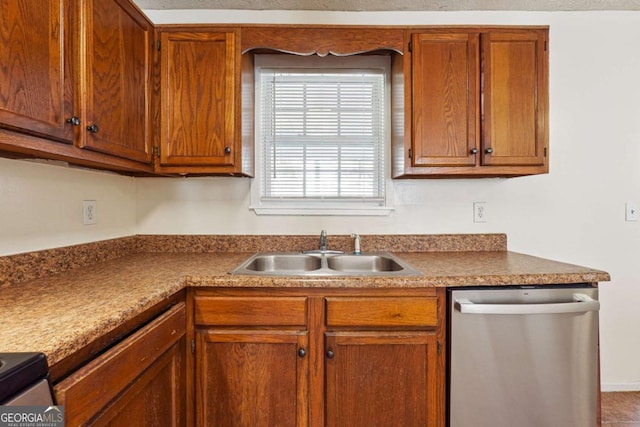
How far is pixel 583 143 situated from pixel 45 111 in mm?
2741

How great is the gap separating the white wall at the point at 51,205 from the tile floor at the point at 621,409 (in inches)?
114

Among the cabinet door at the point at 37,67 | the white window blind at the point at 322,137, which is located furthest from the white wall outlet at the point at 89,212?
the white window blind at the point at 322,137

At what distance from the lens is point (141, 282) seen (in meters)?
1.31

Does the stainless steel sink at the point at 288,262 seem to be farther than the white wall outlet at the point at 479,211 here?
No

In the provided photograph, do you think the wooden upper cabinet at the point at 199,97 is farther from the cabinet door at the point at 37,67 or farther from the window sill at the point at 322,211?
the cabinet door at the point at 37,67

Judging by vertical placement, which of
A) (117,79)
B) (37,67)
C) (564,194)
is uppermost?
(117,79)

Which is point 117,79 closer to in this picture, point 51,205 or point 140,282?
point 51,205

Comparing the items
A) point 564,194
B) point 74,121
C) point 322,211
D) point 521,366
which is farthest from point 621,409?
point 74,121

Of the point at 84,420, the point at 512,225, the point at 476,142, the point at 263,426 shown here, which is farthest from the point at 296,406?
the point at 512,225

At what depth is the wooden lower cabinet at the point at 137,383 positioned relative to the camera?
790 mm

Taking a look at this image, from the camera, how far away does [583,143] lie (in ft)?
7.05

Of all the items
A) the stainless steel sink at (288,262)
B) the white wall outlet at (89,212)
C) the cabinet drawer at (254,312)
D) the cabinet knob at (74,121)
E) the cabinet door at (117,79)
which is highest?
the cabinet door at (117,79)

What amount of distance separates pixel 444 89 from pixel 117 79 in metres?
1.54

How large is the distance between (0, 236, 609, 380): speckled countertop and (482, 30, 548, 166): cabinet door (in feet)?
2.09
